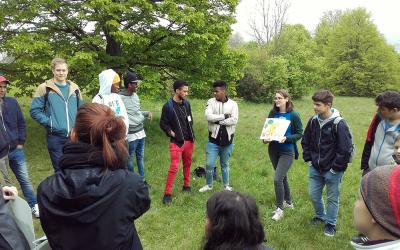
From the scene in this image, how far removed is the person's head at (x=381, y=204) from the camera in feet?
4.98

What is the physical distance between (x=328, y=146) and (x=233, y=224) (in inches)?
127

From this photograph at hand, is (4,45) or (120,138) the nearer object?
(120,138)

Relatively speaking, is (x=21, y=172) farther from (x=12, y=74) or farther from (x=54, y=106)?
(x=12, y=74)

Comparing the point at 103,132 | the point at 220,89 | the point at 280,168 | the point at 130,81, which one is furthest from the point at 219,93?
the point at 103,132

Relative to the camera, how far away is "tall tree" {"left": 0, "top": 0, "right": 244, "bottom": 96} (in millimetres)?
8625

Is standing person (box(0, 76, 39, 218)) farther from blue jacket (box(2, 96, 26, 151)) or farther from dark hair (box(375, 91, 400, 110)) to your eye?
dark hair (box(375, 91, 400, 110))

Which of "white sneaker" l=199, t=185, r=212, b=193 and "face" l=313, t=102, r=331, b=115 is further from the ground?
"face" l=313, t=102, r=331, b=115

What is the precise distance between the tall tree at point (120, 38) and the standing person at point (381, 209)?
25.2ft

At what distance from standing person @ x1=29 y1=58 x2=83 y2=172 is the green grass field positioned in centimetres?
139

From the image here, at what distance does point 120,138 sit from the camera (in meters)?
2.44

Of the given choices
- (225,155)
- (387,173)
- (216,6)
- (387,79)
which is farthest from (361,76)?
(387,173)

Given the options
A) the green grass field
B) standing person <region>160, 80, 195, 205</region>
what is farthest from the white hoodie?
the green grass field

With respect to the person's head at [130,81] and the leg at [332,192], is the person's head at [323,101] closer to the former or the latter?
the leg at [332,192]

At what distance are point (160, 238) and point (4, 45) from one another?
650 cm
